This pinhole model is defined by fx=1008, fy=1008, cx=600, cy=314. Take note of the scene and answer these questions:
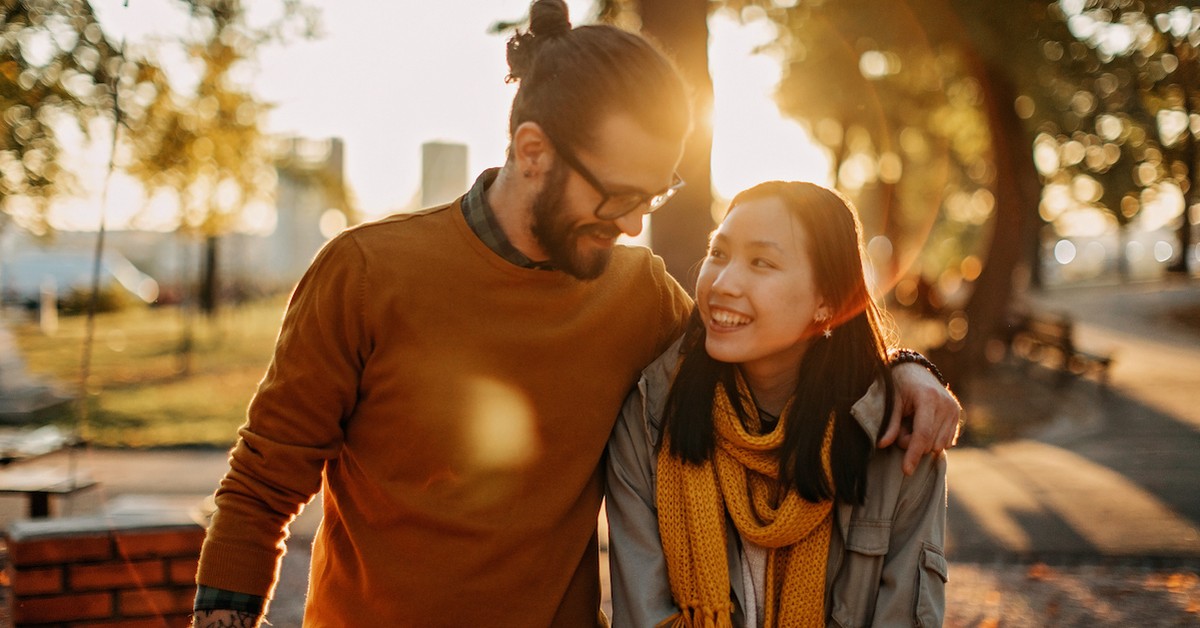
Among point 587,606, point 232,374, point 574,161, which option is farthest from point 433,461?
point 232,374

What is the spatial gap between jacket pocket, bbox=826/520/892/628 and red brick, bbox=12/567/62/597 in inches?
129

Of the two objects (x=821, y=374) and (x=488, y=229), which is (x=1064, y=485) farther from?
(x=488, y=229)

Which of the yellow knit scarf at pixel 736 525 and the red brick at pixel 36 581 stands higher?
the yellow knit scarf at pixel 736 525

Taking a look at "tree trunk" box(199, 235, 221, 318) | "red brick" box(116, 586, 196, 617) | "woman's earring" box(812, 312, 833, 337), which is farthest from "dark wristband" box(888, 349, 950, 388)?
"tree trunk" box(199, 235, 221, 318)

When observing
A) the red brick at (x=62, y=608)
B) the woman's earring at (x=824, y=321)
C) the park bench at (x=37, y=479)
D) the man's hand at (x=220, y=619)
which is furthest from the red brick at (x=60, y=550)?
the woman's earring at (x=824, y=321)

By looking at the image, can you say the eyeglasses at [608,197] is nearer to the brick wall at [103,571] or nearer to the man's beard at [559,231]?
the man's beard at [559,231]

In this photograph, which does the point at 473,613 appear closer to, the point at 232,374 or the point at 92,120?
the point at 92,120

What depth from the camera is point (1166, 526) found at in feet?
24.3

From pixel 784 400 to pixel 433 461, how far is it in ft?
3.20

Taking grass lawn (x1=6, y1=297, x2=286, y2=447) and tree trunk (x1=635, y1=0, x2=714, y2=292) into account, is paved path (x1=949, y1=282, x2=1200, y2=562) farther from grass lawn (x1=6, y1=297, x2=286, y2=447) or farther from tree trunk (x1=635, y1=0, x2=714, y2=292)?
grass lawn (x1=6, y1=297, x2=286, y2=447)

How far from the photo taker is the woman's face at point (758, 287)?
2514 mm

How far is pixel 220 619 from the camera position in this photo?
7.16ft

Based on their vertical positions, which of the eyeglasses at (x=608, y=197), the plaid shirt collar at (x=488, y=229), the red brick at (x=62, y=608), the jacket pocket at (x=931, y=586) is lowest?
the red brick at (x=62, y=608)

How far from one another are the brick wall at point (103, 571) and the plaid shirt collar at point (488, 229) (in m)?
2.42
